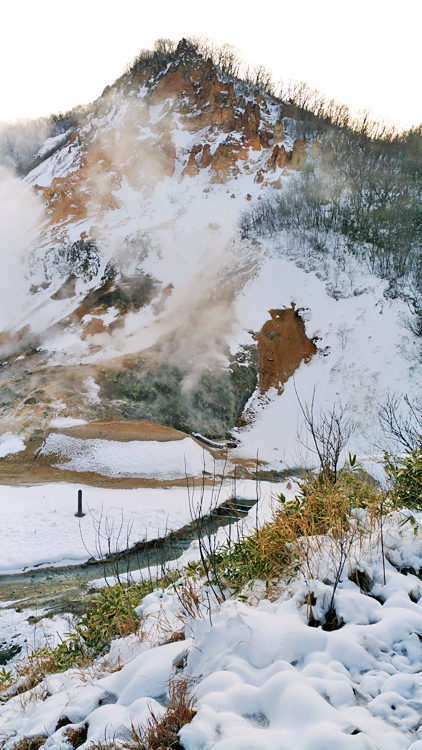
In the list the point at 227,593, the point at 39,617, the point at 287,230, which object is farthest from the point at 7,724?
the point at 287,230

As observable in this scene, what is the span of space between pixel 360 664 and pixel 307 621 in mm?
485

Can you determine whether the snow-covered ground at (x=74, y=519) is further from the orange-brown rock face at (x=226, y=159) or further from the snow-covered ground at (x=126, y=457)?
the orange-brown rock face at (x=226, y=159)

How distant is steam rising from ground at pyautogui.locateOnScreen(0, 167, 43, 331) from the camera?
40.2m

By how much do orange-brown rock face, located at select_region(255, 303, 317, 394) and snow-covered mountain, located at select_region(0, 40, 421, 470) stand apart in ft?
0.40

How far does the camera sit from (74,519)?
43.7ft

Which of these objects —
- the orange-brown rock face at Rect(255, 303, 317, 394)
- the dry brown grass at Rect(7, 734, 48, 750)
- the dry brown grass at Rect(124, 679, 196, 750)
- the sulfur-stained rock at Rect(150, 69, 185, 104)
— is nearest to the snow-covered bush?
the dry brown grass at Rect(124, 679, 196, 750)

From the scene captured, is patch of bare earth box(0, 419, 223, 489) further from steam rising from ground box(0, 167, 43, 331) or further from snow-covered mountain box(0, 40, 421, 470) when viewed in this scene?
steam rising from ground box(0, 167, 43, 331)

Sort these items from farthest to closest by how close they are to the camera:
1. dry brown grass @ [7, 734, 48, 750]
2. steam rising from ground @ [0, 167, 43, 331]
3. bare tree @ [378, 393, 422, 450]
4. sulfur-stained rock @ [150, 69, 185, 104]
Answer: sulfur-stained rock @ [150, 69, 185, 104], steam rising from ground @ [0, 167, 43, 331], bare tree @ [378, 393, 422, 450], dry brown grass @ [7, 734, 48, 750]

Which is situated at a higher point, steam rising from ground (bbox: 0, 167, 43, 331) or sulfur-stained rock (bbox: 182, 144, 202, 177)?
sulfur-stained rock (bbox: 182, 144, 202, 177)

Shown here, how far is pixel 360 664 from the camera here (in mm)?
2652

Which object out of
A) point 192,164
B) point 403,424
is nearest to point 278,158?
point 192,164

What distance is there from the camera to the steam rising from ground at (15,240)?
40.2 m

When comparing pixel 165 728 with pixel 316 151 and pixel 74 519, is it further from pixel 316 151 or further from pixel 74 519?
pixel 316 151

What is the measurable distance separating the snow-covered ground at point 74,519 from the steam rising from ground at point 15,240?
1060 inches
